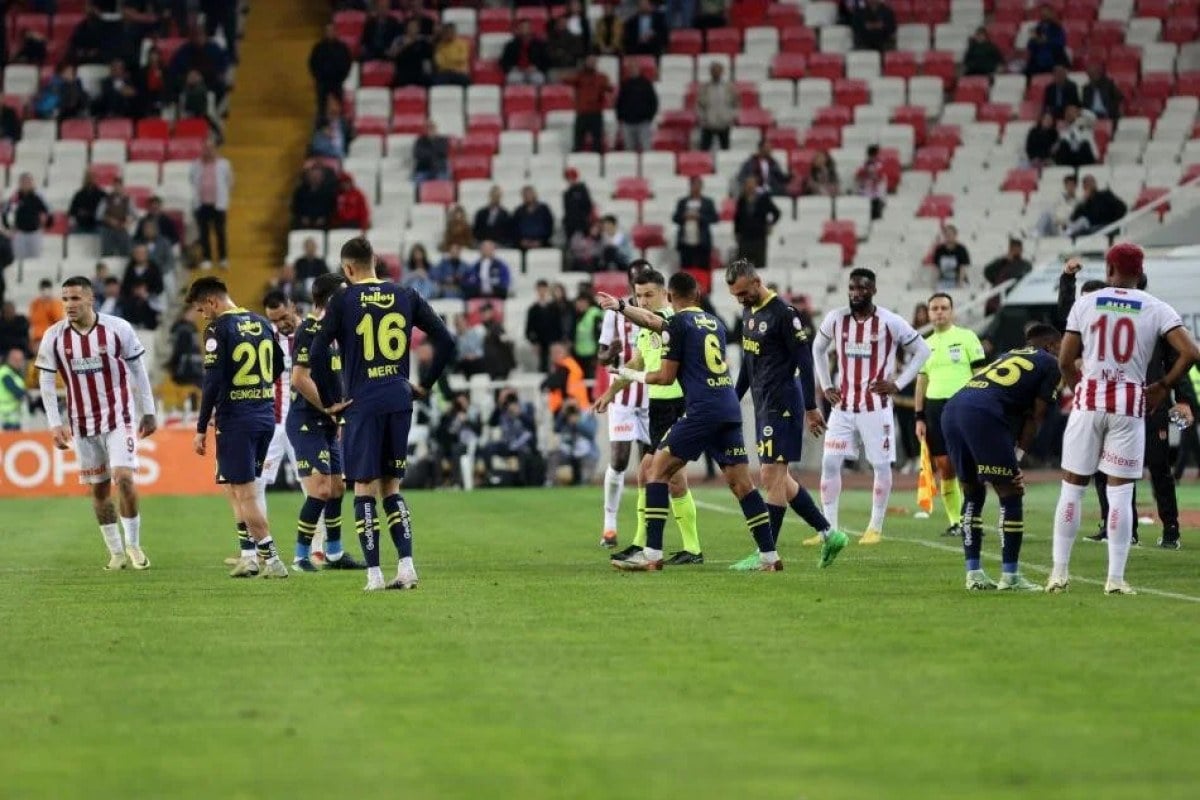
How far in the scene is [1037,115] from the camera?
37.2m

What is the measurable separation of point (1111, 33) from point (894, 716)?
32023mm

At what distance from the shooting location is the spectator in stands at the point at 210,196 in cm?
3578

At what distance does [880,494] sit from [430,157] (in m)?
18.8

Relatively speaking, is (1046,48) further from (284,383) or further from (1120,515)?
(1120,515)

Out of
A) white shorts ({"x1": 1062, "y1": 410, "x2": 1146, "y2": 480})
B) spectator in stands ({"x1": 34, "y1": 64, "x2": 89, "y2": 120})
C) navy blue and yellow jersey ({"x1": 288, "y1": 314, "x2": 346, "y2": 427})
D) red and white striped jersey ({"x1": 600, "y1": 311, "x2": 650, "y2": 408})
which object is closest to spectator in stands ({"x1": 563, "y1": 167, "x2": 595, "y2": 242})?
spectator in stands ({"x1": 34, "y1": 64, "x2": 89, "y2": 120})

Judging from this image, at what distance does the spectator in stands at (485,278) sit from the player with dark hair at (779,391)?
58.2 feet

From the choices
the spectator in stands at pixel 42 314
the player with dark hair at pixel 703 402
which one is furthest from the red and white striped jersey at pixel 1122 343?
the spectator in stands at pixel 42 314

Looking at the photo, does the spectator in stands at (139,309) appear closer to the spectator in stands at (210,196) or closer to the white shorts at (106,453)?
the spectator in stands at (210,196)

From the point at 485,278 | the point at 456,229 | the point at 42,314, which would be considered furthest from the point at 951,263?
the point at 42,314

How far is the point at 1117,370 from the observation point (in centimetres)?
1334

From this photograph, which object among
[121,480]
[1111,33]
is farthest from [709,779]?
[1111,33]

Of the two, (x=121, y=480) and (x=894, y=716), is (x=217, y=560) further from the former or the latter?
(x=894, y=716)

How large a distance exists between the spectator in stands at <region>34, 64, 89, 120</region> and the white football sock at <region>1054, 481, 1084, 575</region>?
2860 cm

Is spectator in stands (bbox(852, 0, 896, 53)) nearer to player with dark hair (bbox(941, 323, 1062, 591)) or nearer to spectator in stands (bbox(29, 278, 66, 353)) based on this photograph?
spectator in stands (bbox(29, 278, 66, 353))
